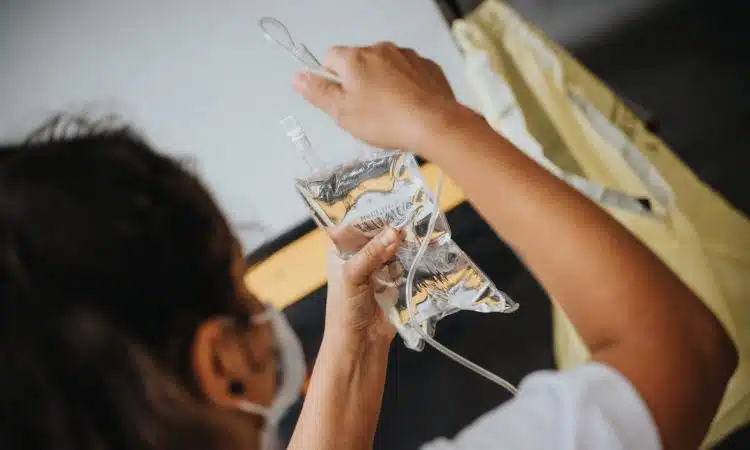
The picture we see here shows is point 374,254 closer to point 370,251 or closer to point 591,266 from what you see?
point 370,251

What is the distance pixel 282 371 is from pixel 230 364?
60 mm

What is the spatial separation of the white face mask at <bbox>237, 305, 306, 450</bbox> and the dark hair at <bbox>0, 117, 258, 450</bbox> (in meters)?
0.06

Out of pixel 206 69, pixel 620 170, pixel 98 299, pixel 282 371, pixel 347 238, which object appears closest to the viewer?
pixel 98 299

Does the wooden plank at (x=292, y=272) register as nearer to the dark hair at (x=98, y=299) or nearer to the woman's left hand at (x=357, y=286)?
the woman's left hand at (x=357, y=286)

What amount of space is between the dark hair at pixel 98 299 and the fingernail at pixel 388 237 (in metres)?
0.15

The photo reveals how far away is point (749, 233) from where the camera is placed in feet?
2.05

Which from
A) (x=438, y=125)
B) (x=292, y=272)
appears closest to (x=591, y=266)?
(x=438, y=125)

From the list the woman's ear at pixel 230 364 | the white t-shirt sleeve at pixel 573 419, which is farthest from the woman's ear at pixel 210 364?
the white t-shirt sleeve at pixel 573 419

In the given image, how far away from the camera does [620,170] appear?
635 mm

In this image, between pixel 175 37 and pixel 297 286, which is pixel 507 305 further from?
pixel 175 37

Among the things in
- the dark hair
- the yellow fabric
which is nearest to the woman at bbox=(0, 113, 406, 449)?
the dark hair

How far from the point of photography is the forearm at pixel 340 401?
54 cm

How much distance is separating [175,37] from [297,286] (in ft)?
1.29

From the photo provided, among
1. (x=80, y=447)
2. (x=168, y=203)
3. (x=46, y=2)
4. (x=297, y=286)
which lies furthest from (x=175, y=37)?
(x=80, y=447)
